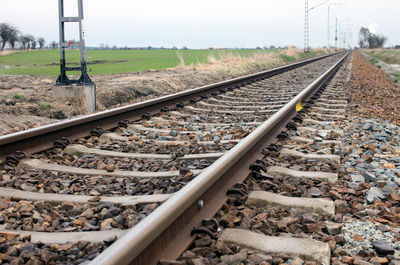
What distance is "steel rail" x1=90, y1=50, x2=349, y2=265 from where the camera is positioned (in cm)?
211

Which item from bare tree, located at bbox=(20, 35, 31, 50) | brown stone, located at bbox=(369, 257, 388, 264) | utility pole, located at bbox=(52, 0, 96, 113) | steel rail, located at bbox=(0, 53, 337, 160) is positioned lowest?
brown stone, located at bbox=(369, 257, 388, 264)

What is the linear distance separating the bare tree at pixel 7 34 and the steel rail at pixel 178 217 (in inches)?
4214

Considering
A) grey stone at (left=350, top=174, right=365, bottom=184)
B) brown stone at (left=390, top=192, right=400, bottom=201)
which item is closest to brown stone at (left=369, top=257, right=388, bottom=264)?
brown stone at (left=390, top=192, right=400, bottom=201)

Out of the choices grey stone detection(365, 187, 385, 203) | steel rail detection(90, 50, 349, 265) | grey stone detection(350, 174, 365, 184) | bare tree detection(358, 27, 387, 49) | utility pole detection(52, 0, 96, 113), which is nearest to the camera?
steel rail detection(90, 50, 349, 265)

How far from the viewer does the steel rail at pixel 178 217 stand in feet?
6.92

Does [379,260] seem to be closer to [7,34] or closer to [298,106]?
[298,106]

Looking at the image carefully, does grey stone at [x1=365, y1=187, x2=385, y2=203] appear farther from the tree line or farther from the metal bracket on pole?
the tree line

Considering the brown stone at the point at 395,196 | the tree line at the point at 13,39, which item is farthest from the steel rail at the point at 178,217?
the tree line at the point at 13,39

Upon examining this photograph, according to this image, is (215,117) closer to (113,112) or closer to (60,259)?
(113,112)

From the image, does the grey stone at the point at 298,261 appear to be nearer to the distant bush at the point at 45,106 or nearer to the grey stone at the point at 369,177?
the grey stone at the point at 369,177

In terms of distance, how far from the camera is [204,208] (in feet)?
9.77

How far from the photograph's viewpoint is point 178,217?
2.61 meters

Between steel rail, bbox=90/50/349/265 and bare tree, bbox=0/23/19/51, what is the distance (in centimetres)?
10705

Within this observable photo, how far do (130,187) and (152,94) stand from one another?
866 cm
